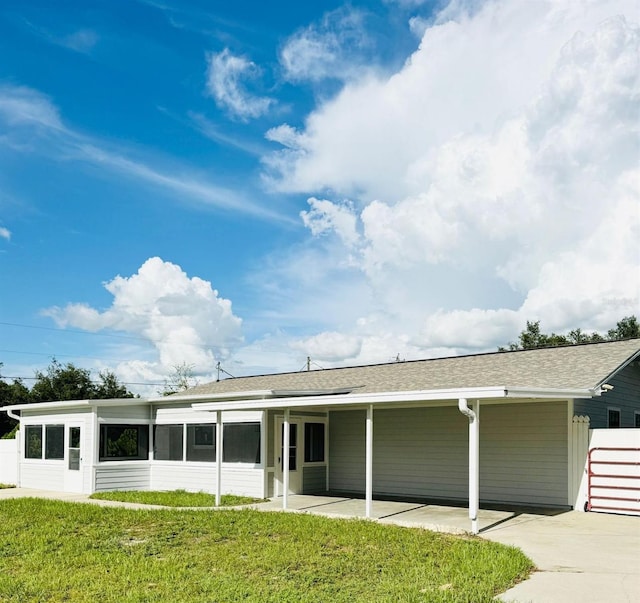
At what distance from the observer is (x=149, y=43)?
15.9 meters

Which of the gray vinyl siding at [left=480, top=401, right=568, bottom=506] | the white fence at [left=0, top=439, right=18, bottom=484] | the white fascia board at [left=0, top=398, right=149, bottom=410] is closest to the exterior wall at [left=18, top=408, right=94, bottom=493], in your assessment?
the white fascia board at [left=0, top=398, right=149, bottom=410]

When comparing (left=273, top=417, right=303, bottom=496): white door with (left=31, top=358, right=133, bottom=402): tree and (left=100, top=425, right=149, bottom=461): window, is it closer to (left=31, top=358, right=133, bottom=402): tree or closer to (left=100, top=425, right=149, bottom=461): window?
(left=100, top=425, right=149, bottom=461): window

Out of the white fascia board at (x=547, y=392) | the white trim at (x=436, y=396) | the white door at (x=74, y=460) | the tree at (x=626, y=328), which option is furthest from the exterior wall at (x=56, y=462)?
the tree at (x=626, y=328)

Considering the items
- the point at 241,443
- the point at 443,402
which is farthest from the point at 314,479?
the point at 443,402

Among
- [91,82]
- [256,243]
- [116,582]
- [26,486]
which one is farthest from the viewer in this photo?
[256,243]

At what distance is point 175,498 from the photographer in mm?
16125

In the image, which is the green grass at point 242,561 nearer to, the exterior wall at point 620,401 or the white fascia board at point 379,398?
the white fascia board at point 379,398

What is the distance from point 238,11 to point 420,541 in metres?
10.4

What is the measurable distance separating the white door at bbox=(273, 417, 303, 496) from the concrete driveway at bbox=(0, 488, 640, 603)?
45 cm

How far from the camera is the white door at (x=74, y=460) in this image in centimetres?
1872

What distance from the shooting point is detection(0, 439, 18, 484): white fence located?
21837 mm

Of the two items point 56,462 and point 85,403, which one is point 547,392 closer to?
point 85,403

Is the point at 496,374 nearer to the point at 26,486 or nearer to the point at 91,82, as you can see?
the point at 91,82

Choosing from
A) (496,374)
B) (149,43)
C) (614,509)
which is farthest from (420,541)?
(149,43)
